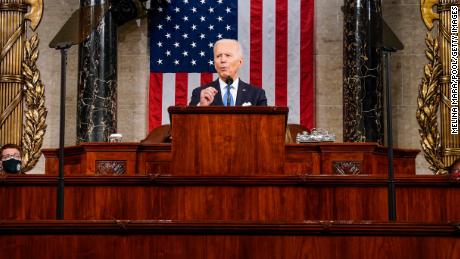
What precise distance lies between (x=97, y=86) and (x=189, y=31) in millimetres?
2119

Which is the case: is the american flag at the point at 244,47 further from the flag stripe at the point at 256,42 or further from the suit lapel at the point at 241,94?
the suit lapel at the point at 241,94

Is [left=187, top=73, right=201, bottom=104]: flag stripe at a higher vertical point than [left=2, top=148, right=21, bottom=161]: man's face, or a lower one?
higher

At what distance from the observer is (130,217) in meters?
6.65

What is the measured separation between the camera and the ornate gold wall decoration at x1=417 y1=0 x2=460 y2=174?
37.0 feet

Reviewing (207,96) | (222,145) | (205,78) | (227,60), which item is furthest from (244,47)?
(222,145)

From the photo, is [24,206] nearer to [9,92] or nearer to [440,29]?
[9,92]

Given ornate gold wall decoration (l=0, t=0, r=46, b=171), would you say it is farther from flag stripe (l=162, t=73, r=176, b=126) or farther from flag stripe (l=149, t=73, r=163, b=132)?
flag stripe (l=162, t=73, r=176, b=126)

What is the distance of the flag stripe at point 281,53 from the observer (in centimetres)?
1218

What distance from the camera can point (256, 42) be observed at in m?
12.3

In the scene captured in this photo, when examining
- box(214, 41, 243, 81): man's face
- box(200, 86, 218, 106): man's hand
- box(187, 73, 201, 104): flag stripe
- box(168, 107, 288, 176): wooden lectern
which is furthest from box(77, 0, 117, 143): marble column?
box(168, 107, 288, 176): wooden lectern

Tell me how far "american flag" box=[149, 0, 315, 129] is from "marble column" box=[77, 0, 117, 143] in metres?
1.63

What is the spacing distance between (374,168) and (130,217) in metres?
2.86

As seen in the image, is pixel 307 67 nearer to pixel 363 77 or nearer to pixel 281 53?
pixel 281 53

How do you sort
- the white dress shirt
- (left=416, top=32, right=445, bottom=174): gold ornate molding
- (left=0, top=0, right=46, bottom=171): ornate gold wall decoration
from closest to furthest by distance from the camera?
the white dress shirt
(left=0, top=0, right=46, bottom=171): ornate gold wall decoration
(left=416, top=32, right=445, bottom=174): gold ornate molding
